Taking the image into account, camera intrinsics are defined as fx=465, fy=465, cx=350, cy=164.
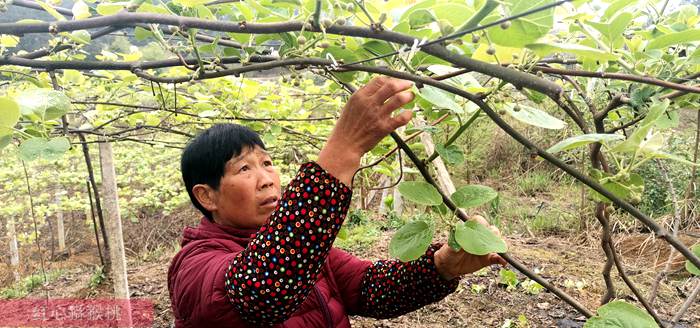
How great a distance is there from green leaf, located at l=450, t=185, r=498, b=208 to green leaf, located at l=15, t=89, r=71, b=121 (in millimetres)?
578

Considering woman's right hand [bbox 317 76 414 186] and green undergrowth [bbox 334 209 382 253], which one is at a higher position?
woman's right hand [bbox 317 76 414 186]

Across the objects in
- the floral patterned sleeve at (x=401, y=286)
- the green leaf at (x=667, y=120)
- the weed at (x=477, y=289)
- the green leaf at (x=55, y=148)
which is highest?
the green leaf at (x=667, y=120)

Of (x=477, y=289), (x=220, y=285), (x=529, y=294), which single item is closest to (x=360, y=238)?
(x=477, y=289)

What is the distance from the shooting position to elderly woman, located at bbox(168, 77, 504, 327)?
0.69m

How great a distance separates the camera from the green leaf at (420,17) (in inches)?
20.0

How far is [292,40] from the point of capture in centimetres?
68

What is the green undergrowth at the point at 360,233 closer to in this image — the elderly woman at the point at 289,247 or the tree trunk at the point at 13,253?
the elderly woman at the point at 289,247

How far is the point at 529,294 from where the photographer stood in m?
3.00

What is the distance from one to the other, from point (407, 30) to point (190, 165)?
2.50 feet

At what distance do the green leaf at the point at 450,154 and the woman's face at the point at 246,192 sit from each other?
1.56ft

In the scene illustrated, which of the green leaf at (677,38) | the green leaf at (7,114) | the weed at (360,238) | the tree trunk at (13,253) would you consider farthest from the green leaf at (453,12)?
the tree trunk at (13,253)

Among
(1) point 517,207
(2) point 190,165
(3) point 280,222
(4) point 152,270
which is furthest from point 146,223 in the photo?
(3) point 280,222

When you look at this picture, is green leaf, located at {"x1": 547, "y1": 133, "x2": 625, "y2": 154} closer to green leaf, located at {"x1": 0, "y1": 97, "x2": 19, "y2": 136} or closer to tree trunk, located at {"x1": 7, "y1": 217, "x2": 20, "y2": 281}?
green leaf, located at {"x1": 0, "y1": 97, "x2": 19, "y2": 136}

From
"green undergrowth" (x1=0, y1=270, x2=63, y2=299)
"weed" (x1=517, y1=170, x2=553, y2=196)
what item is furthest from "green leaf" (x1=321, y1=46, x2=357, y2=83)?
"weed" (x1=517, y1=170, x2=553, y2=196)
